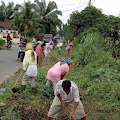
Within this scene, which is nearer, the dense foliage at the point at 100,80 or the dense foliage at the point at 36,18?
the dense foliage at the point at 100,80

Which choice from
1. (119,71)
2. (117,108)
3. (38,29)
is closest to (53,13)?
(38,29)

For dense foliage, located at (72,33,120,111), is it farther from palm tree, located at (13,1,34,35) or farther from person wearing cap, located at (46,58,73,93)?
palm tree, located at (13,1,34,35)

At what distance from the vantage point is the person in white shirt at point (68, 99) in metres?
4.29

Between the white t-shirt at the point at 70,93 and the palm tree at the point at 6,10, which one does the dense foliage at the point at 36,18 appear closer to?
the palm tree at the point at 6,10

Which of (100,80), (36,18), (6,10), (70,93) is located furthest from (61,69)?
(6,10)

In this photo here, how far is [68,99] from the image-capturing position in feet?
15.0

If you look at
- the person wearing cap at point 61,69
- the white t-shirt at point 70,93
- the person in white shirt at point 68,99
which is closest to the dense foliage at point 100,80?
the person wearing cap at point 61,69

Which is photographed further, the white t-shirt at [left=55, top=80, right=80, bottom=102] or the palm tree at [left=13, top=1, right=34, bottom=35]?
the palm tree at [left=13, top=1, right=34, bottom=35]

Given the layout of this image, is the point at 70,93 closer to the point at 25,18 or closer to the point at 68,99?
the point at 68,99

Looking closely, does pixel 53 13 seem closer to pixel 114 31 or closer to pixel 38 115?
pixel 114 31

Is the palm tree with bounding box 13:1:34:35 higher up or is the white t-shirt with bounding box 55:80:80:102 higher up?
the palm tree with bounding box 13:1:34:35

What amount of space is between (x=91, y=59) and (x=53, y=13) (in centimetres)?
3286

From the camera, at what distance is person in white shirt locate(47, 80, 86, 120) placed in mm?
4293

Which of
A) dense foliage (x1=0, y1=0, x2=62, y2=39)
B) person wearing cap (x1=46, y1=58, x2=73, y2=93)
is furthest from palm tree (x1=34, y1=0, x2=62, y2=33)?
person wearing cap (x1=46, y1=58, x2=73, y2=93)
